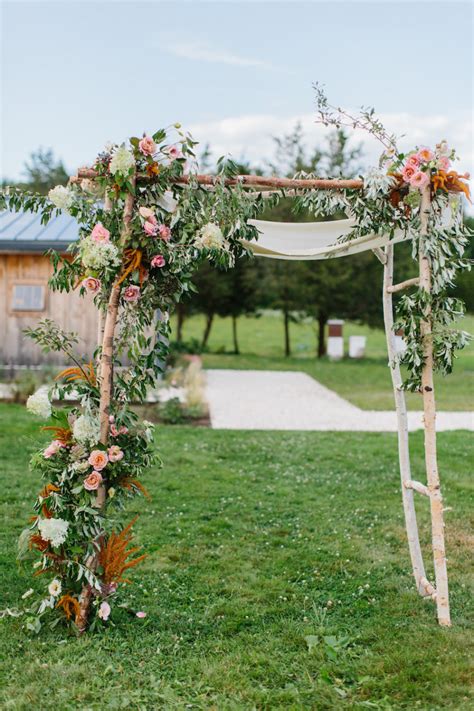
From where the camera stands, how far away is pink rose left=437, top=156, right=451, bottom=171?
4.28 m

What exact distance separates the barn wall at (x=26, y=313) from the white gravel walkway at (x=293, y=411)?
9.05ft

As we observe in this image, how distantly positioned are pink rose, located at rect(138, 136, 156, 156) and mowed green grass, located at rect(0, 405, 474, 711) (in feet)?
8.82

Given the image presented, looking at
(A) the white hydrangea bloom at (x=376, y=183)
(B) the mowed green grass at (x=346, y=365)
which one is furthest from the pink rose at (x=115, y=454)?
(B) the mowed green grass at (x=346, y=365)

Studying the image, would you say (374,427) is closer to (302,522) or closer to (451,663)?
(302,522)

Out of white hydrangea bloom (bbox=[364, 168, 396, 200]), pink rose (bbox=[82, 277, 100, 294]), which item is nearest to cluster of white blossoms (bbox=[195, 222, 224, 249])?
pink rose (bbox=[82, 277, 100, 294])

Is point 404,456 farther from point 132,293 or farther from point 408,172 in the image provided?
point 132,293

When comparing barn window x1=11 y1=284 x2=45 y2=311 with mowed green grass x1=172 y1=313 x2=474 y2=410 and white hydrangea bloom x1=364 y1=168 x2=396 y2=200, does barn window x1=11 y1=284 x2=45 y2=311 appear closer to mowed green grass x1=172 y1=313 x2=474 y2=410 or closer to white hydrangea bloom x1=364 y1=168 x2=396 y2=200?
mowed green grass x1=172 y1=313 x2=474 y2=410

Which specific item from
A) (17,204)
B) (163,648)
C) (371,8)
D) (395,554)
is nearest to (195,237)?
(17,204)

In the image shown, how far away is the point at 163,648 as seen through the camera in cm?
412

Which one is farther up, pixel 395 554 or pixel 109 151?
pixel 109 151

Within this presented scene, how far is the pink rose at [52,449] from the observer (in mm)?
4195

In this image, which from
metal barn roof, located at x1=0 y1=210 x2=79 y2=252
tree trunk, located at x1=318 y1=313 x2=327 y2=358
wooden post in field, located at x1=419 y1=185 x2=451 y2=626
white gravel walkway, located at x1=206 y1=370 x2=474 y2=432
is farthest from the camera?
tree trunk, located at x1=318 y1=313 x2=327 y2=358

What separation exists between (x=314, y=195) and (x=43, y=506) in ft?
7.87

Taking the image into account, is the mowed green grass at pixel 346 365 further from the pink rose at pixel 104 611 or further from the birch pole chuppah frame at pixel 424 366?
the pink rose at pixel 104 611
